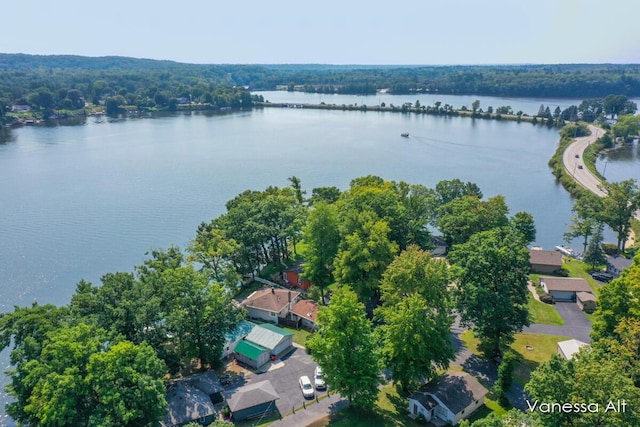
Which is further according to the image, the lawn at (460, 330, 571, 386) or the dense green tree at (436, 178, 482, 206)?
the dense green tree at (436, 178, 482, 206)

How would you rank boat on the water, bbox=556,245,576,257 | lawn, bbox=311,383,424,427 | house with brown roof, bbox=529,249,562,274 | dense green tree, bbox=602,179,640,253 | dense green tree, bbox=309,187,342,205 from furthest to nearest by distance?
dense green tree, bbox=309,187,342,205 < boat on the water, bbox=556,245,576,257 < dense green tree, bbox=602,179,640,253 < house with brown roof, bbox=529,249,562,274 < lawn, bbox=311,383,424,427

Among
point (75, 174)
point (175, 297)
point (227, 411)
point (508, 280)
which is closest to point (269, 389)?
point (227, 411)

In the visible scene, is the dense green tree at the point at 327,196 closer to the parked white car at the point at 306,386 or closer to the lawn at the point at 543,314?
the lawn at the point at 543,314

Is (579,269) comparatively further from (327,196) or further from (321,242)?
(327,196)

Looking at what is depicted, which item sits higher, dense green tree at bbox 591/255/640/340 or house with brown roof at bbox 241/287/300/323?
dense green tree at bbox 591/255/640/340

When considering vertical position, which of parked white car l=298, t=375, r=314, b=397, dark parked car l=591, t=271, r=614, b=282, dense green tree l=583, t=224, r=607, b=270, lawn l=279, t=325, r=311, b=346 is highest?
dense green tree l=583, t=224, r=607, b=270

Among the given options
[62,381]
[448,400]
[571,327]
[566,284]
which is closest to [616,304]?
[571,327]

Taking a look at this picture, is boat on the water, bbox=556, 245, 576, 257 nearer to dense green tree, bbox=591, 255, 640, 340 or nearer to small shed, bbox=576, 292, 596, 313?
small shed, bbox=576, 292, 596, 313

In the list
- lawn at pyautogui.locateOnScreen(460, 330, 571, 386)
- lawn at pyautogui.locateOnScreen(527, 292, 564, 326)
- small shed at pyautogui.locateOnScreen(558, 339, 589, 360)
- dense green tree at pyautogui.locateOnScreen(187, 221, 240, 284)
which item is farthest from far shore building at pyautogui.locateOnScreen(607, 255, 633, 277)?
dense green tree at pyautogui.locateOnScreen(187, 221, 240, 284)
